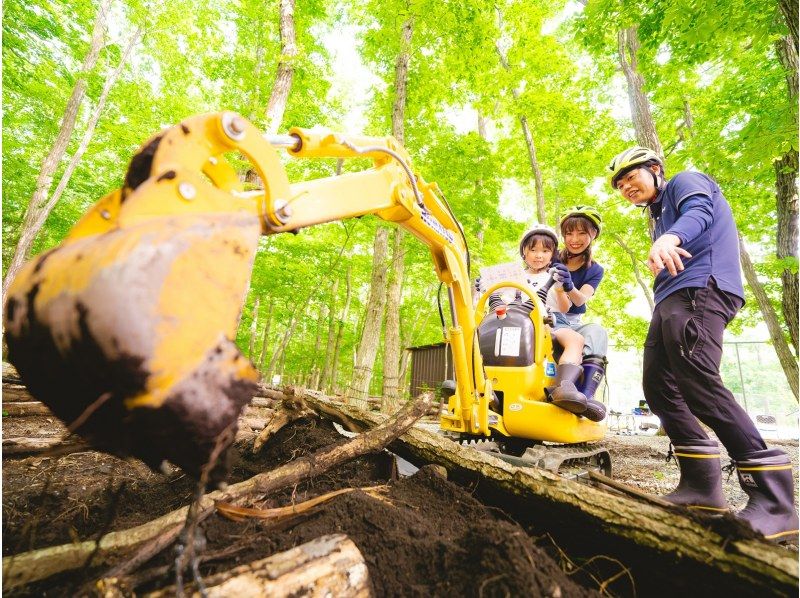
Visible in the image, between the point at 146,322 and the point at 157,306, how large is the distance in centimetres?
5

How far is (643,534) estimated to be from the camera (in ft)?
5.06

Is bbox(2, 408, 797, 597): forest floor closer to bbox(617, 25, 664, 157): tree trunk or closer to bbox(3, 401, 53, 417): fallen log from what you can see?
bbox(3, 401, 53, 417): fallen log

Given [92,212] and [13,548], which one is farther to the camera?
[13,548]

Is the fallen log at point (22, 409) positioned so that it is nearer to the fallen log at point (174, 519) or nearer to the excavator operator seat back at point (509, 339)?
the fallen log at point (174, 519)

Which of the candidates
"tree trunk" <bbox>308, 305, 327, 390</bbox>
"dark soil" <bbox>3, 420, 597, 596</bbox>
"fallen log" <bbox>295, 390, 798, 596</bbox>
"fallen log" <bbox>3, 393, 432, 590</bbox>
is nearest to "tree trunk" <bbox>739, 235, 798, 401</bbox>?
"fallen log" <bbox>295, 390, 798, 596</bbox>

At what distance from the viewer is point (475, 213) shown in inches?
437

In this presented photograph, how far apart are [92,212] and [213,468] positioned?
91 cm

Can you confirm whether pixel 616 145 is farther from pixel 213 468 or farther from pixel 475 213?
pixel 213 468

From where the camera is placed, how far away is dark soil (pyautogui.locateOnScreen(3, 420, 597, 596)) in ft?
4.21

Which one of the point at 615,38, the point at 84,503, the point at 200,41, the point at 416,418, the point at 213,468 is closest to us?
the point at 213,468

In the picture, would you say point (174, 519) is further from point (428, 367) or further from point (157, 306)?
point (428, 367)

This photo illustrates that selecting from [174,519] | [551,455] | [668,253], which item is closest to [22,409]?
[174,519]

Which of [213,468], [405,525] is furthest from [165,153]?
[405,525]

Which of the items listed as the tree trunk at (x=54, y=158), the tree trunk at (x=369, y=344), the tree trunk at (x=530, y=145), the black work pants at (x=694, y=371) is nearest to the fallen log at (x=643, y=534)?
the black work pants at (x=694, y=371)
